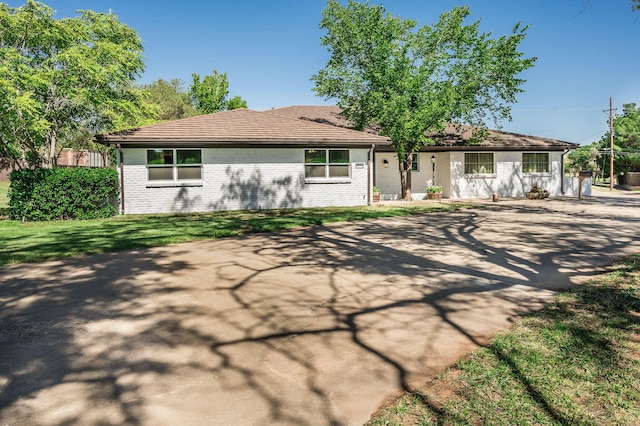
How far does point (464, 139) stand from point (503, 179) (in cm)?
339

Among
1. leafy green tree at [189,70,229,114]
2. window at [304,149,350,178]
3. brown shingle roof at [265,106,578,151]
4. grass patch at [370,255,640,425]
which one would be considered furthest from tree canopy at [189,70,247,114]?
grass patch at [370,255,640,425]

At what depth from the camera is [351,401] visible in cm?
290

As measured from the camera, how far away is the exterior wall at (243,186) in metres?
16.2

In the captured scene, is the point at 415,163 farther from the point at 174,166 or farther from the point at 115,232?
the point at 115,232

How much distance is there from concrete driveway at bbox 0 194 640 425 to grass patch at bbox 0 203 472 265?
0.80 m

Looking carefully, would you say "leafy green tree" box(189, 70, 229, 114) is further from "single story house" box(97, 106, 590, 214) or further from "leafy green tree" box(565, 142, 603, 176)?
"leafy green tree" box(565, 142, 603, 176)

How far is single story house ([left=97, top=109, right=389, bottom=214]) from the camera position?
16109 millimetres

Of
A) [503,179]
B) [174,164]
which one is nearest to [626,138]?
[503,179]

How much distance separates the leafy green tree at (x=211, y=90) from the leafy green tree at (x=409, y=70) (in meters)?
14.4

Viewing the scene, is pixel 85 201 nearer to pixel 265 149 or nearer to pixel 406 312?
pixel 265 149

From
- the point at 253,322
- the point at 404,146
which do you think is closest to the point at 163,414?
the point at 253,322

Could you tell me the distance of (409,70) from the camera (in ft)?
62.7

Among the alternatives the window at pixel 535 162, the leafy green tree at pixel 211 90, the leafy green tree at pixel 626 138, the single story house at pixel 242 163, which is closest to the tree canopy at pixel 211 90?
the leafy green tree at pixel 211 90

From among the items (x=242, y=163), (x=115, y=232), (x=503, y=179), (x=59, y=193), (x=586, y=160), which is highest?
(x=586, y=160)
